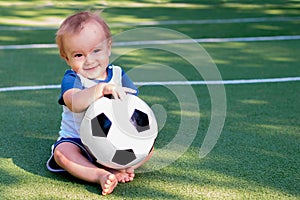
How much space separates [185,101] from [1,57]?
2.71 m

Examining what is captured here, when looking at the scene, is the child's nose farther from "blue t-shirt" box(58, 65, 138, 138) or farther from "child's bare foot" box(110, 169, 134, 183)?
"child's bare foot" box(110, 169, 134, 183)

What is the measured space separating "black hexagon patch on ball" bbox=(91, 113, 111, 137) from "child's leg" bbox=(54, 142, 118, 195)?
0.65ft

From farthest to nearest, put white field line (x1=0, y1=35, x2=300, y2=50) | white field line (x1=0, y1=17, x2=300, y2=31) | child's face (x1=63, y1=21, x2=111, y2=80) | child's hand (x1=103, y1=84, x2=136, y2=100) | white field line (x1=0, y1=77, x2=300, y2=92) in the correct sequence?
white field line (x1=0, y1=17, x2=300, y2=31)
white field line (x1=0, y1=35, x2=300, y2=50)
white field line (x1=0, y1=77, x2=300, y2=92)
child's face (x1=63, y1=21, x2=111, y2=80)
child's hand (x1=103, y1=84, x2=136, y2=100)

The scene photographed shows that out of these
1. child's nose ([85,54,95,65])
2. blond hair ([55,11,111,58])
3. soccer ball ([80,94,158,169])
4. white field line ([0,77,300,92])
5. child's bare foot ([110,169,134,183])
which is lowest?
white field line ([0,77,300,92])

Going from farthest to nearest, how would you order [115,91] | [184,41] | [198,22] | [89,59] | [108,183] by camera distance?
[198,22] < [184,41] < [89,59] < [115,91] < [108,183]

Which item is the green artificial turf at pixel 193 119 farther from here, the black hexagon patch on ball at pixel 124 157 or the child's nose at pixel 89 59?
the child's nose at pixel 89 59

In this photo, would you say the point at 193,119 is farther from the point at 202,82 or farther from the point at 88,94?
the point at 88,94

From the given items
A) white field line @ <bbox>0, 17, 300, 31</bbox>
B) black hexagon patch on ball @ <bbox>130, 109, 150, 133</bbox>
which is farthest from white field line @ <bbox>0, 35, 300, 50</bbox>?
black hexagon patch on ball @ <bbox>130, 109, 150, 133</bbox>

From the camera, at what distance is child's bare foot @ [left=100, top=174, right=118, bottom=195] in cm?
316

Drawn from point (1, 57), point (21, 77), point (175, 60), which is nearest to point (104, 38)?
point (21, 77)

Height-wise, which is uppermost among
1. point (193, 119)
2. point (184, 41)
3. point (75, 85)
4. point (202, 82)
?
point (75, 85)

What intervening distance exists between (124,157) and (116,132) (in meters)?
0.15

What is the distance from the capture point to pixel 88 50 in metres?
3.47

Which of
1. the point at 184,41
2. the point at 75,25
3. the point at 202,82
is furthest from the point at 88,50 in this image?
the point at 184,41
